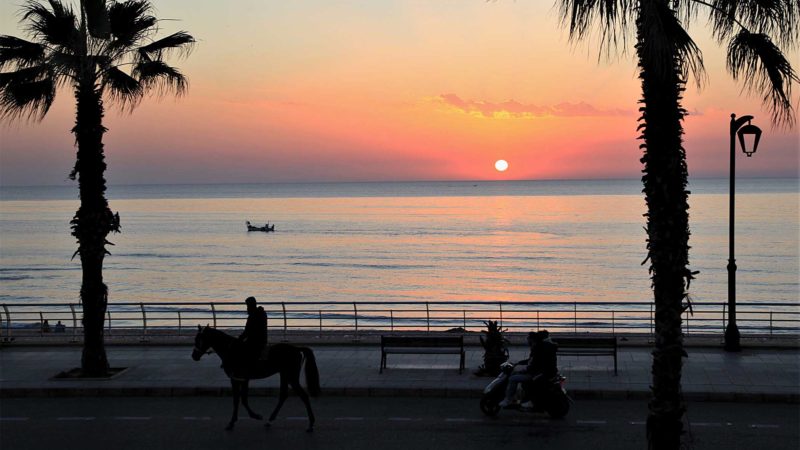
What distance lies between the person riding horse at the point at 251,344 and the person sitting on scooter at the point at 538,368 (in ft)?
13.9

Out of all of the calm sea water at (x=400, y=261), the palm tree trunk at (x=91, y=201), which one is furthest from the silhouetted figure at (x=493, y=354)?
the calm sea water at (x=400, y=261)

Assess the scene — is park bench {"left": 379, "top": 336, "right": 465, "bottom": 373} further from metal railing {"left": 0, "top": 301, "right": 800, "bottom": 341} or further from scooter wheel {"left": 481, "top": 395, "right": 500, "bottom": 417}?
scooter wheel {"left": 481, "top": 395, "right": 500, "bottom": 417}

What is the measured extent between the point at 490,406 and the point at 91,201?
30.8 ft

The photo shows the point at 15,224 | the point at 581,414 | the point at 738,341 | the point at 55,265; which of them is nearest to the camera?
the point at 581,414

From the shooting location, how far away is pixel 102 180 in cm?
1852

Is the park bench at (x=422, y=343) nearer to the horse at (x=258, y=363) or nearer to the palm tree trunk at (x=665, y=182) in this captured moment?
the horse at (x=258, y=363)

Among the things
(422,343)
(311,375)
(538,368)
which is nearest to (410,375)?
(422,343)

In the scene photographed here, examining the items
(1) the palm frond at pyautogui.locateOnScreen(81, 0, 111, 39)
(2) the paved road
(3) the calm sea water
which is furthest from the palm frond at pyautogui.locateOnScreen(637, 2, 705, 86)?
(3) the calm sea water

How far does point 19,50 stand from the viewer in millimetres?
18219

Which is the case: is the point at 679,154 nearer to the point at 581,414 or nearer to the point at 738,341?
the point at 581,414

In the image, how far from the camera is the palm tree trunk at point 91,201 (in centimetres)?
1839

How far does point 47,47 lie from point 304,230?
4888 inches

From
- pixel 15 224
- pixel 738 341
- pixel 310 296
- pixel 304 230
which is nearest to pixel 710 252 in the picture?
pixel 310 296

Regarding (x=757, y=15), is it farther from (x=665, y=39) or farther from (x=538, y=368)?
(x=538, y=368)
